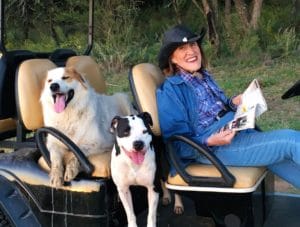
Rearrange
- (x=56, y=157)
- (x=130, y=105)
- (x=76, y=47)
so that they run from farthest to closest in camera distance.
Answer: (x=76, y=47) < (x=130, y=105) < (x=56, y=157)

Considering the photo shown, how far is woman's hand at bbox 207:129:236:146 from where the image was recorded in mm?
2789

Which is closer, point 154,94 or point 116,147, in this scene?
point 116,147

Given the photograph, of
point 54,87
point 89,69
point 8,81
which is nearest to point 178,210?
point 54,87

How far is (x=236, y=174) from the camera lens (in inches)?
108

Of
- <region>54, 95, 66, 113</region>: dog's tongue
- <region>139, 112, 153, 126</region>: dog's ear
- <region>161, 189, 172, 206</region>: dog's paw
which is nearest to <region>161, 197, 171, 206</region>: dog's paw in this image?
<region>161, 189, 172, 206</region>: dog's paw

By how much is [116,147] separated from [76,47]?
27.9ft

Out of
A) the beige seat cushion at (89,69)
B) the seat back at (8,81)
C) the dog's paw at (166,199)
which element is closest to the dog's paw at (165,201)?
the dog's paw at (166,199)

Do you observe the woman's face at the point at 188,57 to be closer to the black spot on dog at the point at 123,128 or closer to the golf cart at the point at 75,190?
the golf cart at the point at 75,190

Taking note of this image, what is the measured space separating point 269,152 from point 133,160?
70cm

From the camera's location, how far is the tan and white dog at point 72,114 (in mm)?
3035

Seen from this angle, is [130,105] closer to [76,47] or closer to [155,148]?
[155,148]

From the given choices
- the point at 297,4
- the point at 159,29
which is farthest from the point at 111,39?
the point at 297,4

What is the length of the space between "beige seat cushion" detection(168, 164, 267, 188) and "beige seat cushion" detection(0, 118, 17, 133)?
1.29 m

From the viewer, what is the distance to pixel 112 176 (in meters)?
2.81
